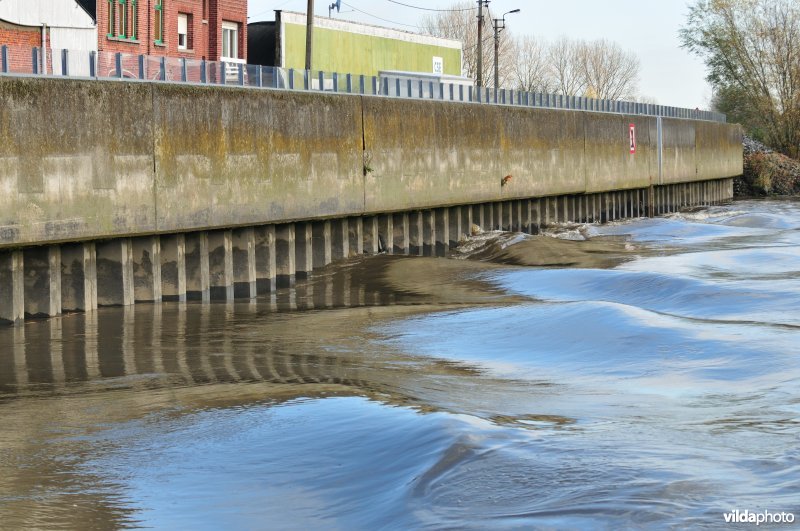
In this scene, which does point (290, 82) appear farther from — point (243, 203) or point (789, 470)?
point (789, 470)

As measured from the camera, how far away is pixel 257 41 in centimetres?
5528

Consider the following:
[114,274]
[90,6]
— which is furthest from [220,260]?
[90,6]

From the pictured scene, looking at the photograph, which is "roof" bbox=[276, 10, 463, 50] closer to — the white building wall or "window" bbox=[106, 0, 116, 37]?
"window" bbox=[106, 0, 116, 37]

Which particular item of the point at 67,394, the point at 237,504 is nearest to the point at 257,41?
the point at 67,394

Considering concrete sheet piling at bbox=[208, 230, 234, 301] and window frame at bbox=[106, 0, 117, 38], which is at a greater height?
window frame at bbox=[106, 0, 117, 38]

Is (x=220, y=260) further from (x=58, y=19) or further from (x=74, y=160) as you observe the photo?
(x=58, y=19)

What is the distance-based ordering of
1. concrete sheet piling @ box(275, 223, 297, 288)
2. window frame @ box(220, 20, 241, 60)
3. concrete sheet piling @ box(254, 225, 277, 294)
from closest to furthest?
concrete sheet piling @ box(254, 225, 277, 294), concrete sheet piling @ box(275, 223, 297, 288), window frame @ box(220, 20, 241, 60)

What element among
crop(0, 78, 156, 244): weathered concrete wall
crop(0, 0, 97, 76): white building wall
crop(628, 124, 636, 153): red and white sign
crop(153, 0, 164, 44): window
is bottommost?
crop(0, 78, 156, 244): weathered concrete wall

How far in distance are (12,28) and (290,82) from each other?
20.9m

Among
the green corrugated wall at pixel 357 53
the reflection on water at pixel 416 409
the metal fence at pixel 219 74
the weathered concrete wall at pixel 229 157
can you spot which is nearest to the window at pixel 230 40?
the green corrugated wall at pixel 357 53

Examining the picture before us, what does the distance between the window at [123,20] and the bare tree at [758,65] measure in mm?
38269

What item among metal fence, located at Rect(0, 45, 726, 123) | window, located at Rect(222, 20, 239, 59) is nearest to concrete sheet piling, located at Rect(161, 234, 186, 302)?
metal fence, located at Rect(0, 45, 726, 123)

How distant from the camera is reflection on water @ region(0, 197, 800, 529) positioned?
253 inches

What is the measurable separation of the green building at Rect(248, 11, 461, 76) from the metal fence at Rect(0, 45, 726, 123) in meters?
23.6
